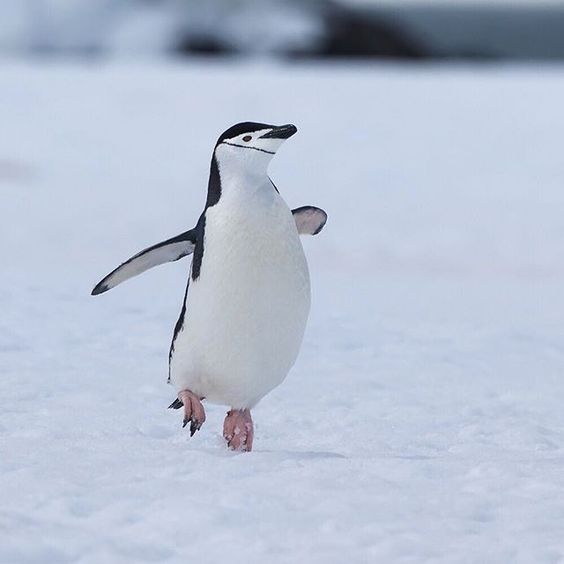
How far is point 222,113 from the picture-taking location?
523 inches

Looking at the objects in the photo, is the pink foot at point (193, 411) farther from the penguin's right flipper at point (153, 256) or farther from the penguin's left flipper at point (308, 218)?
the penguin's left flipper at point (308, 218)

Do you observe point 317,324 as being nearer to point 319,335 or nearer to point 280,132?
point 319,335

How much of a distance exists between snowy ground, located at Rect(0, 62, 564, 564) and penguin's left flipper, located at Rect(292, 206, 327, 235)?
2.05 feet

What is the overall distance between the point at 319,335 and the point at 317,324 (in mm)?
261

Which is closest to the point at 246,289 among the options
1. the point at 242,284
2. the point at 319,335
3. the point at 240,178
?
the point at 242,284

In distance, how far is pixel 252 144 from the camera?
309cm

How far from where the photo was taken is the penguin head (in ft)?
10.1

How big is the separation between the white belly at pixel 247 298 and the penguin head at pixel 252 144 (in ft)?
0.28

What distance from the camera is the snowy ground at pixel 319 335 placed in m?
2.53

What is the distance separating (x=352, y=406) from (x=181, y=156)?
8310 millimetres

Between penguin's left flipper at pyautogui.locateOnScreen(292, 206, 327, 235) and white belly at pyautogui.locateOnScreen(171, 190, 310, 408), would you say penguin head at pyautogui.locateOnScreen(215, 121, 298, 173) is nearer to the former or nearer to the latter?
white belly at pyautogui.locateOnScreen(171, 190, 310, 408)

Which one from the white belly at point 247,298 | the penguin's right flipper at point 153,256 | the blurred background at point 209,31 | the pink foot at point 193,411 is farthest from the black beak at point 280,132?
the blurred background at point 209,31

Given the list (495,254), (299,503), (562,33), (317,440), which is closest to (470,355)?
(317,440)

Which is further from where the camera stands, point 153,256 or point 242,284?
point 153,256
